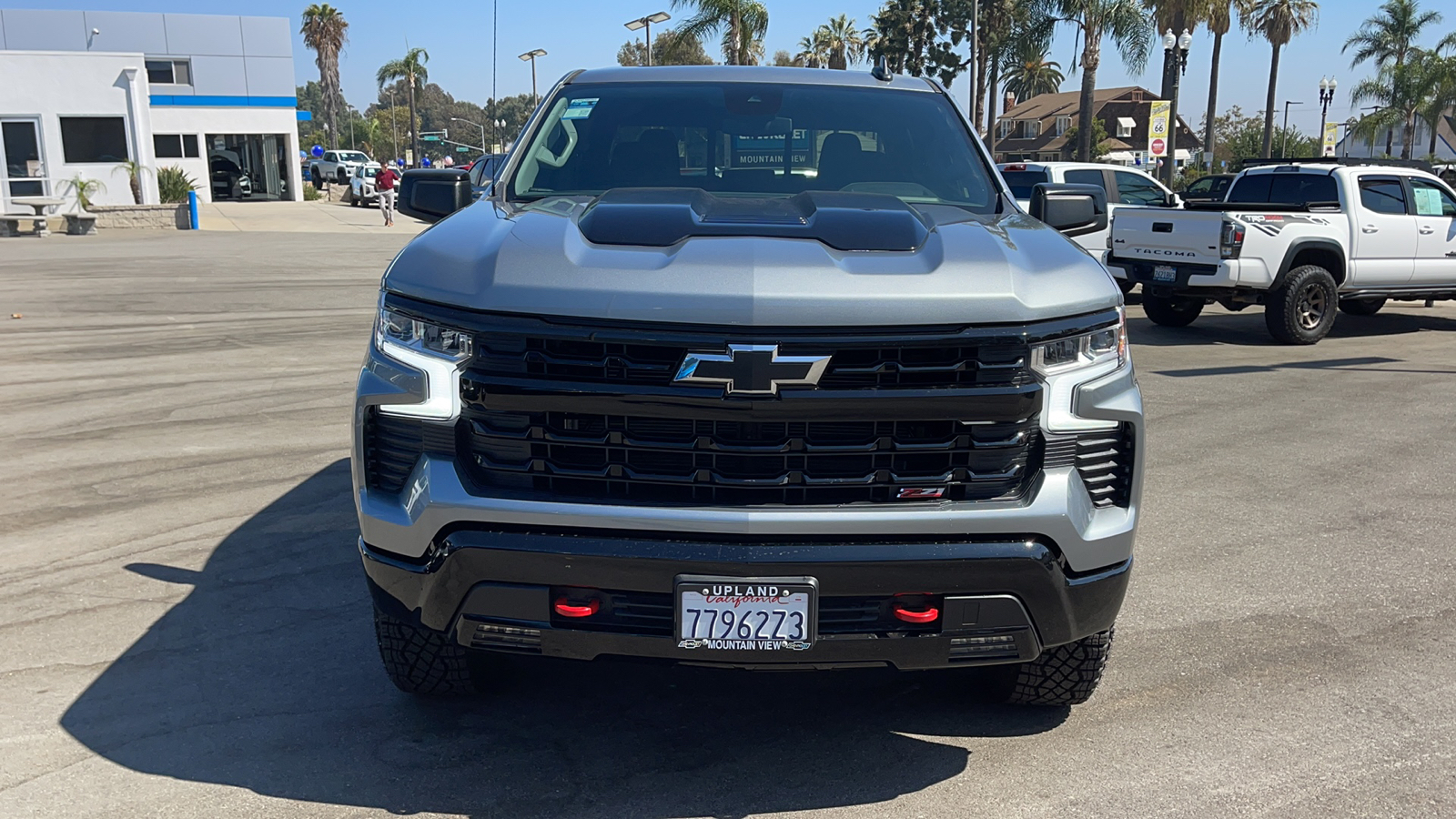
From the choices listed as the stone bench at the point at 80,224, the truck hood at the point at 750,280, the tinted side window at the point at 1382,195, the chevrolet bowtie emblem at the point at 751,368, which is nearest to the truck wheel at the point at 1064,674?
the truck hood at the point at 750,280

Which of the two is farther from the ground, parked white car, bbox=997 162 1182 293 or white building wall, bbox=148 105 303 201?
white building wall, bbox=148 105 303 201

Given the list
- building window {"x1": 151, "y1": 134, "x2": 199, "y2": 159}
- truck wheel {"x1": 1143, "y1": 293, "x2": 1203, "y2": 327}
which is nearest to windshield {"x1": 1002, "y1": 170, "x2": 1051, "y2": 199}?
truck wheel {"x1": 1143, "y1": 293, "x2": 1203, "y2": 327}

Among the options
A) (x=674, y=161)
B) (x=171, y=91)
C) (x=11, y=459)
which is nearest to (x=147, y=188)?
(x=171, y=91)

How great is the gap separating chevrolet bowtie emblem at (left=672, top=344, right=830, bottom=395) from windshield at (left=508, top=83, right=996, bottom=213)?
1.41 m

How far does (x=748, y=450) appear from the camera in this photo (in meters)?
2.83

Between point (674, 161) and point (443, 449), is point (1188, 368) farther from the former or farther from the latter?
point (443, 449)

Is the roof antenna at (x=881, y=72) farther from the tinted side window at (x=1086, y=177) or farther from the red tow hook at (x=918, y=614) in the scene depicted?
the tinted side window at (x=1086, y=177)

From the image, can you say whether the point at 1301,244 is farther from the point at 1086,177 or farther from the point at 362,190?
the point at 362,190

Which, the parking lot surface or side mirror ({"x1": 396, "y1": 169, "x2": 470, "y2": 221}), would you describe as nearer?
the parking lot surface

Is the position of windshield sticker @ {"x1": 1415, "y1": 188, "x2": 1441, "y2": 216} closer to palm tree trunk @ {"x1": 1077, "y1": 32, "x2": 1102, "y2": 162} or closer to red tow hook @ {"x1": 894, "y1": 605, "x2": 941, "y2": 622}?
red tow hook @ {"x1": 894, "y1": 605, "x2": 941, "y2": 622}

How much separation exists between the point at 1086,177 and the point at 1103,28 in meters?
23.7

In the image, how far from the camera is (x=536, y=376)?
287 cm

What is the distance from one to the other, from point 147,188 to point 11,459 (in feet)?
103

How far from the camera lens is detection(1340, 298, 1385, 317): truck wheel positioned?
13.7 metres
